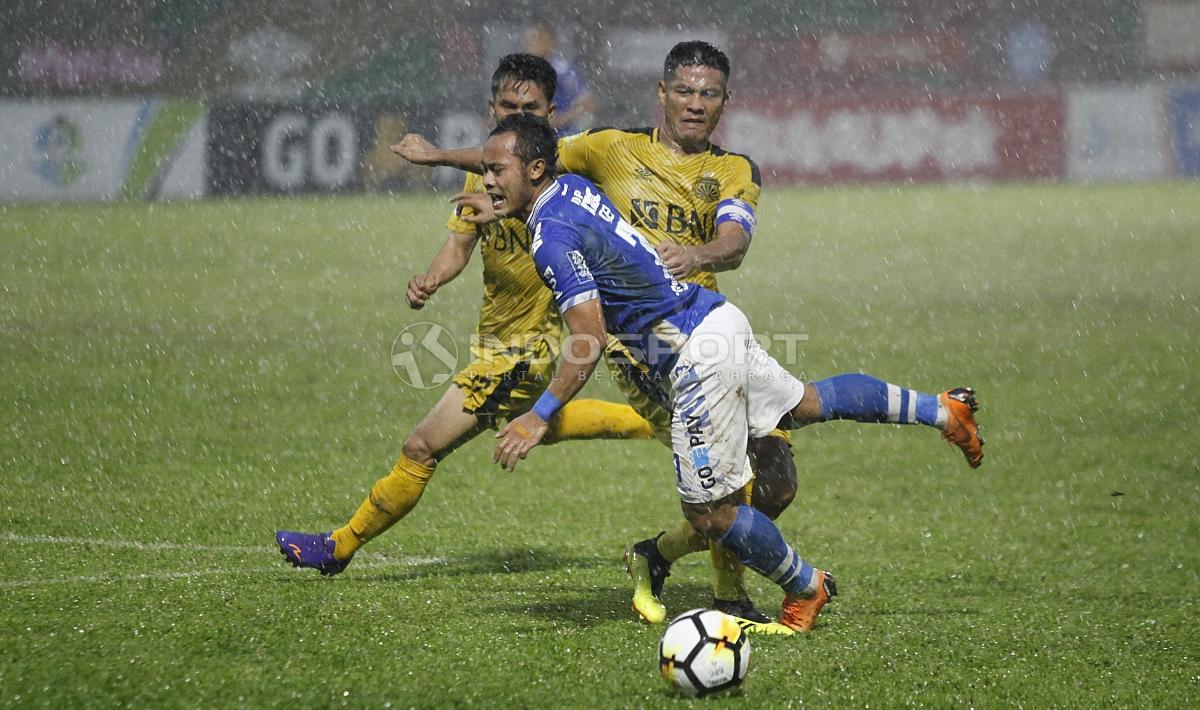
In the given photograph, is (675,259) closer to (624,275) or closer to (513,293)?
(624,275)

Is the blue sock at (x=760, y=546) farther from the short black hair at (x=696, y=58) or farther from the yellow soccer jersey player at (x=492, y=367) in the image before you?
the short black hair at (x=696, y=58)

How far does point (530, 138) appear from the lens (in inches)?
A: 232

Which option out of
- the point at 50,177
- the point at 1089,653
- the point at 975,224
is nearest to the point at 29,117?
the point at 50,177

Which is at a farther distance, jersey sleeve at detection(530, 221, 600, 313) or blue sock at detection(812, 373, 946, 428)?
blue sock at detection(812, 373, 946, 428)

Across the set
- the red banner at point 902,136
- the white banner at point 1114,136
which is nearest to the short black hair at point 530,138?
the red banner at point 902,136

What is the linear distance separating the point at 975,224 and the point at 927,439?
15.0 metres

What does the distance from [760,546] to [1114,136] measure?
29548mm

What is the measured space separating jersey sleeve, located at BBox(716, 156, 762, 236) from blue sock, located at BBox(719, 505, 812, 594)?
136 cm

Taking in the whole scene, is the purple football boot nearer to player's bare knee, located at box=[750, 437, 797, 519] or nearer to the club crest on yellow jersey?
player's bare knee, located at box=[750, 437, 797, 519]

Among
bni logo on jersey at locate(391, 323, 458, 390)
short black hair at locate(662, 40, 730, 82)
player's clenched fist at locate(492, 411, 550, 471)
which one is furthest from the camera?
bni logo on jersey at locate(391, 323, 458, 390)

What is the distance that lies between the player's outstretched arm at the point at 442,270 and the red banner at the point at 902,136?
83.5ft

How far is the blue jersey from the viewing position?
580 cm

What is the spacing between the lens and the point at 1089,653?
5984mm

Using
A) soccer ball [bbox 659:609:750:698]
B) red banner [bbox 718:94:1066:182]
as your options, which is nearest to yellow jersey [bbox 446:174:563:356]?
soccer ball [bbox 659:609:750:698]
